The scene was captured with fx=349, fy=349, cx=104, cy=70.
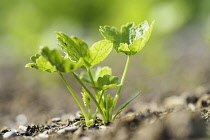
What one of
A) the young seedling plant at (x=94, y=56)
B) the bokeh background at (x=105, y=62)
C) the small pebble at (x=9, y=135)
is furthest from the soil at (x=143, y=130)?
the bokeh background at (x=105, y=62)

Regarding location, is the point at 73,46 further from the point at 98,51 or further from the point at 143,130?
the point at 143,130

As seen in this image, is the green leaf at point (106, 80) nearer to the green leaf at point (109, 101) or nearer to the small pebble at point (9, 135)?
the green leaf at point (109, 101)

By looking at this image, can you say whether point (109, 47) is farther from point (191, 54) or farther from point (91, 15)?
point (91, 15)

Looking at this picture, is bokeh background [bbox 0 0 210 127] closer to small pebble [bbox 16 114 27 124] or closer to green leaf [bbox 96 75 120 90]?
small pebble [bbox 16 114 27 124]

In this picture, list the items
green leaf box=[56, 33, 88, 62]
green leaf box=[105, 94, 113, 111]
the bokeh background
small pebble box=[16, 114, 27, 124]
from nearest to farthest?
green leaf box=[56, 33, 88, 62]
green leaf box=[105, 94, 113, 111]
small pebble box=[16, 114, 27, 124]
the bokeh background

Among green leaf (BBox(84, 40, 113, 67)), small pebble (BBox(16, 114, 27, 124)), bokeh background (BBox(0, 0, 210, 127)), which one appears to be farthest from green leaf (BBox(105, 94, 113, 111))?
small pebble (BBox(16, 114, 27, 124))

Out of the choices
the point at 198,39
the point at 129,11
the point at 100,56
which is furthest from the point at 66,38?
the point at 198,39

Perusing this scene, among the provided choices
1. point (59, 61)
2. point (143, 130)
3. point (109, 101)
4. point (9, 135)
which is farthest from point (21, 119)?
point (143, 130)
